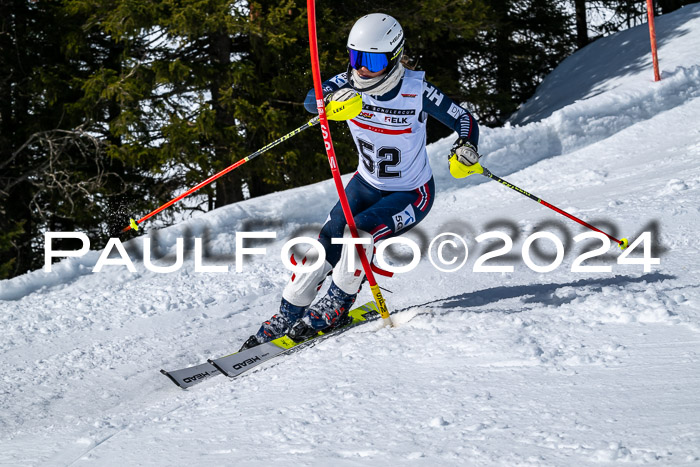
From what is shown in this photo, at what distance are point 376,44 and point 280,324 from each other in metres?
1.85

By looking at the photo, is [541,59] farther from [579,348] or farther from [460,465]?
[460,465]

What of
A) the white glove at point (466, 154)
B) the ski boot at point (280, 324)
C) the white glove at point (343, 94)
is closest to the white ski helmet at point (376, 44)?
the white glove at point (343, 94)

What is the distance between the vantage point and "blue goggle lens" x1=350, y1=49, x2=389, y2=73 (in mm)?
4180

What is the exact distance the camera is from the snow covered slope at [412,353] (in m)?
2.61

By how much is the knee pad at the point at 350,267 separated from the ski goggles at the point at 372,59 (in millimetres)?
1000

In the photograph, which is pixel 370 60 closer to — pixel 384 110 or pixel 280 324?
pixel 384 110

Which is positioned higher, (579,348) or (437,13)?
(437,13)

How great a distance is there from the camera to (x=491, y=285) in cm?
546

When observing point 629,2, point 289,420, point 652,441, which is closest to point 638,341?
point 652,441

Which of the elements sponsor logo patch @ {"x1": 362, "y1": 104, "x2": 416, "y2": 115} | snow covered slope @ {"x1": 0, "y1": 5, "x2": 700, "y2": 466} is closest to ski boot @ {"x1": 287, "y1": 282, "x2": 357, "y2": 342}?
snow covered slope @ {"x1": 0, "y1": 5, "x2": 700, "y2": 466}

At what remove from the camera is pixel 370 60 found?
165 inches

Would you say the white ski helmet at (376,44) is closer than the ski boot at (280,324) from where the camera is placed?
Yes

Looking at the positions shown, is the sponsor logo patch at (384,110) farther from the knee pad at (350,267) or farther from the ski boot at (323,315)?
the ski boot at (323,315)

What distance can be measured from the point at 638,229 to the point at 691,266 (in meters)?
1.22
